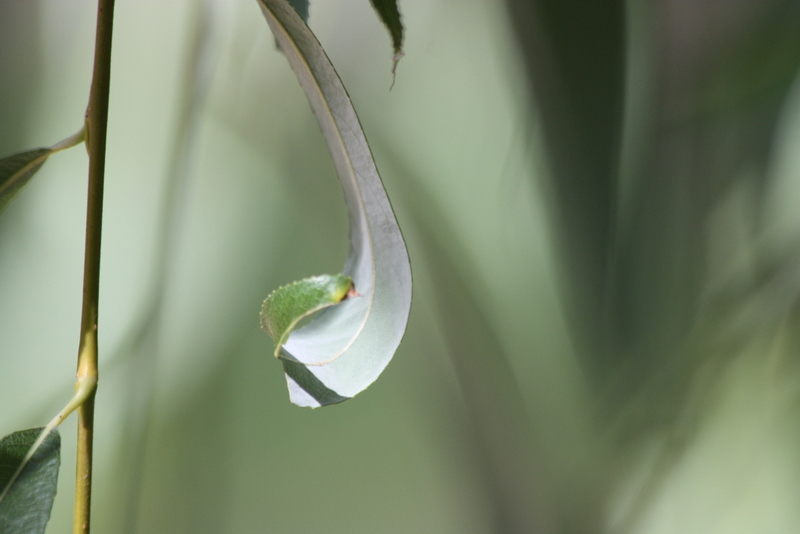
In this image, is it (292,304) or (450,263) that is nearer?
(292,304)

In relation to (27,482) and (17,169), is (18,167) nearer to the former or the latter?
(17,169)

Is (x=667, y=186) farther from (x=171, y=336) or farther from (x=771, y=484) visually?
(x=171, y=336)

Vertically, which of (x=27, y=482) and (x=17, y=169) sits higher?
(x=17, y=169)

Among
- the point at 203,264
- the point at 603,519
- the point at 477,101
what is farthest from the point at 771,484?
the point at 203,264

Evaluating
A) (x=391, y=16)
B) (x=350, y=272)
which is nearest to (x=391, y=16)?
(x=391, y=16)

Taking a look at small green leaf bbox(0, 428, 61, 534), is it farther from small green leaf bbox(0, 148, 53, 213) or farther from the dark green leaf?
the dark green leaf

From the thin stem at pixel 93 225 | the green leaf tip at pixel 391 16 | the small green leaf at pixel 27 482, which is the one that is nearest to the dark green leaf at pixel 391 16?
the green leaf tip at pixel 391 16
